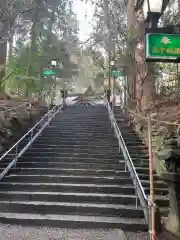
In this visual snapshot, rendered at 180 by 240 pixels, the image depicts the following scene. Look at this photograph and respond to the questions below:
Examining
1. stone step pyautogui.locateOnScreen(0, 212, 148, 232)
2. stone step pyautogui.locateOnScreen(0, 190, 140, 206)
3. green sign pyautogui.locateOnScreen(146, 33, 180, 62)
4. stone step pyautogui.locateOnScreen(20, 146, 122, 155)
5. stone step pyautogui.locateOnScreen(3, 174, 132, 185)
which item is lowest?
stone step pyautogui.locateOnScreen(0, 212, 148, 232)

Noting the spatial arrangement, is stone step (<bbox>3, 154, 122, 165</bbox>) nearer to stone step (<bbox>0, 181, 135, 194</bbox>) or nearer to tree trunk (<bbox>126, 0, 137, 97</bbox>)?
stone step (<bbox>0, 181, 135, 194</bbox>)

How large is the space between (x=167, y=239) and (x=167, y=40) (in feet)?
10.4

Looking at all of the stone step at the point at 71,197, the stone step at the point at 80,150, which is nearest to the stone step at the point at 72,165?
the stone step at the point at 80,150

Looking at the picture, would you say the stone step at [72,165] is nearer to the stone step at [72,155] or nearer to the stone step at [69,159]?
the stone step at [69,159]

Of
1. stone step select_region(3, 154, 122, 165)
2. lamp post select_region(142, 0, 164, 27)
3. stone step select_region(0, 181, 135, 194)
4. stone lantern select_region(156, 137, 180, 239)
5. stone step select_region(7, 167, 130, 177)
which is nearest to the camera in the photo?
lamp post select_region(142, 0, 164, 27)

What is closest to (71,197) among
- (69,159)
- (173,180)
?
(69,159)

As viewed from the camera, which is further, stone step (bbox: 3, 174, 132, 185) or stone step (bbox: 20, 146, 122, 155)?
stone step (bbox: 20, 146, 122, 155)

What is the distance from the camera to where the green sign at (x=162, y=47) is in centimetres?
471

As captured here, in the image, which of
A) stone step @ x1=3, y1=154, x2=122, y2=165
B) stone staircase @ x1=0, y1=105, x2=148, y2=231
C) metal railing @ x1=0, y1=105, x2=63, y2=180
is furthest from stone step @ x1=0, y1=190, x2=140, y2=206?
stone step @ x1=3, y1=154, x2=122, y2=165

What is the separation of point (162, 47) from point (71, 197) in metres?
3.84

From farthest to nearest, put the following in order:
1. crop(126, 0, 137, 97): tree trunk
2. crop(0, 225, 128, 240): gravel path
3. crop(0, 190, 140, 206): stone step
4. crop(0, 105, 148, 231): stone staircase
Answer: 1. crop(126, 0, 137, 97): tree trunk
2. crop(0, 190, 140, 206): stone step
3. crop(0, 105, 148, 231): stone staircase
4. crop(0, 225, 128, 240): gravel path

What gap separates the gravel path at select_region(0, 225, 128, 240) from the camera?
17.6 feet

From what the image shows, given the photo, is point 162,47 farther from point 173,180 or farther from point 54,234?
point 54,234

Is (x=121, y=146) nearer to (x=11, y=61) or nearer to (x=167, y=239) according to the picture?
(x=167, y=239)
